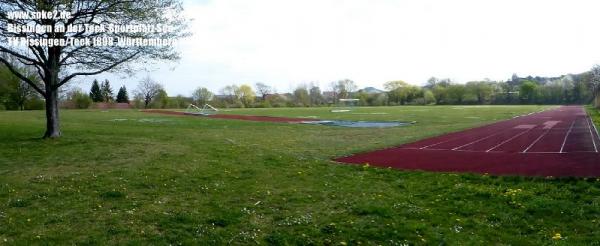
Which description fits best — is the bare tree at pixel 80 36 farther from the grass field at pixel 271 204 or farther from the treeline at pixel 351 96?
the treeline at pixel 351 96

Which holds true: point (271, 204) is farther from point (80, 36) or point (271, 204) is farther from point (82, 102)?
point (82, 102)

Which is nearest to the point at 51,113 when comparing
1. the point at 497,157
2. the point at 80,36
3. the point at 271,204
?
the point at 80,36

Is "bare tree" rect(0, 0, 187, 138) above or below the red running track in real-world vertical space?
above

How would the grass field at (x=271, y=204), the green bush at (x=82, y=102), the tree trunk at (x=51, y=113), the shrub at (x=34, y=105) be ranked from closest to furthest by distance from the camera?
the grass field at (x=271, y=204), the tree trunk at (x=51, y=113), the shrub at (x=34, y=105), the green bush at (x=82, y=102)

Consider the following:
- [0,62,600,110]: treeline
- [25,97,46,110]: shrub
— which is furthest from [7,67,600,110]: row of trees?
[25,97,46,110]: shrub

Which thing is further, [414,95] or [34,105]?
[414,95]

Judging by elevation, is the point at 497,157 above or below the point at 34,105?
below

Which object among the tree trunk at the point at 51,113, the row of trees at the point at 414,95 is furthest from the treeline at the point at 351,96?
the tree trunk at the point at 51,113

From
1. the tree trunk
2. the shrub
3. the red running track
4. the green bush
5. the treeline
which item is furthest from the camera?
the treeline

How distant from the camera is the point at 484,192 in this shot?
1118 centimetres

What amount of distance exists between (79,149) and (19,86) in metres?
78.2

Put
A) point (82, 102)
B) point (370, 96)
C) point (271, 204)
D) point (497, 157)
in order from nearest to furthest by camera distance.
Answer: point (271, 204)
point (497, 157)
point (82, 102)
point (370, 96)

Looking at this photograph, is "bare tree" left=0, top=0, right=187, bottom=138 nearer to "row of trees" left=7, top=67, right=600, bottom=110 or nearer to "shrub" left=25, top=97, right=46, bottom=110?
"shrub" left=25, top=97, right=46, bottom=110

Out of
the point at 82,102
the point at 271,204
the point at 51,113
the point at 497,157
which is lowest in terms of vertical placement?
the point at 271,204
